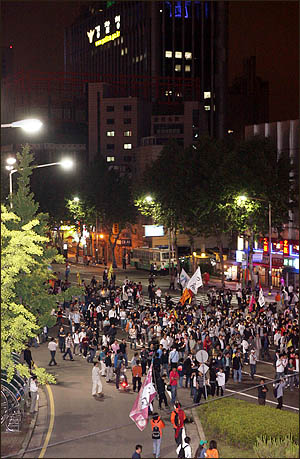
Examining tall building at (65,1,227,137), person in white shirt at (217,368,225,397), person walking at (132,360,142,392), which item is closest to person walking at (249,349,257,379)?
person in white shirt at (217,368,225,397)

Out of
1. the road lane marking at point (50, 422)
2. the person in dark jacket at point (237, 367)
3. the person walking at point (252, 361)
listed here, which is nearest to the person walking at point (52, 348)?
the road lane marking at point (50, 422)

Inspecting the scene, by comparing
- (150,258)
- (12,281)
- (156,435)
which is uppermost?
(12,281)

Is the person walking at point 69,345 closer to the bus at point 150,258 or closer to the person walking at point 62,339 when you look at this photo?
the person walking at point 62,339

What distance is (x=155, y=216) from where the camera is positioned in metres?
62.0

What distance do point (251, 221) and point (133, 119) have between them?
56.6 m

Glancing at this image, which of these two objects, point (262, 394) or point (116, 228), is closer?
point (262, 394)

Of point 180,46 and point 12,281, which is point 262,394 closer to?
point 12,281

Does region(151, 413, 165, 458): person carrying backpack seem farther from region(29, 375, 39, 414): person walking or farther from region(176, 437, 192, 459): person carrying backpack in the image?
region(29, 375, 39, 414): person walking

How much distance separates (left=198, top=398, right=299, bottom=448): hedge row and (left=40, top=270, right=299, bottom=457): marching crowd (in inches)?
40.8

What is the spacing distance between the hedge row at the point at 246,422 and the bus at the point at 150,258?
42.7 m

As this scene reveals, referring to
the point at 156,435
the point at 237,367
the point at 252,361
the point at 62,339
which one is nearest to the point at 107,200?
the point at 62,339

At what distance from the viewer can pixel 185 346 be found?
29.9 metres

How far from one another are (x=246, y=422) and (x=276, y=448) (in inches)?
134

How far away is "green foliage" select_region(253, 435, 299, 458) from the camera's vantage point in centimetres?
1762
